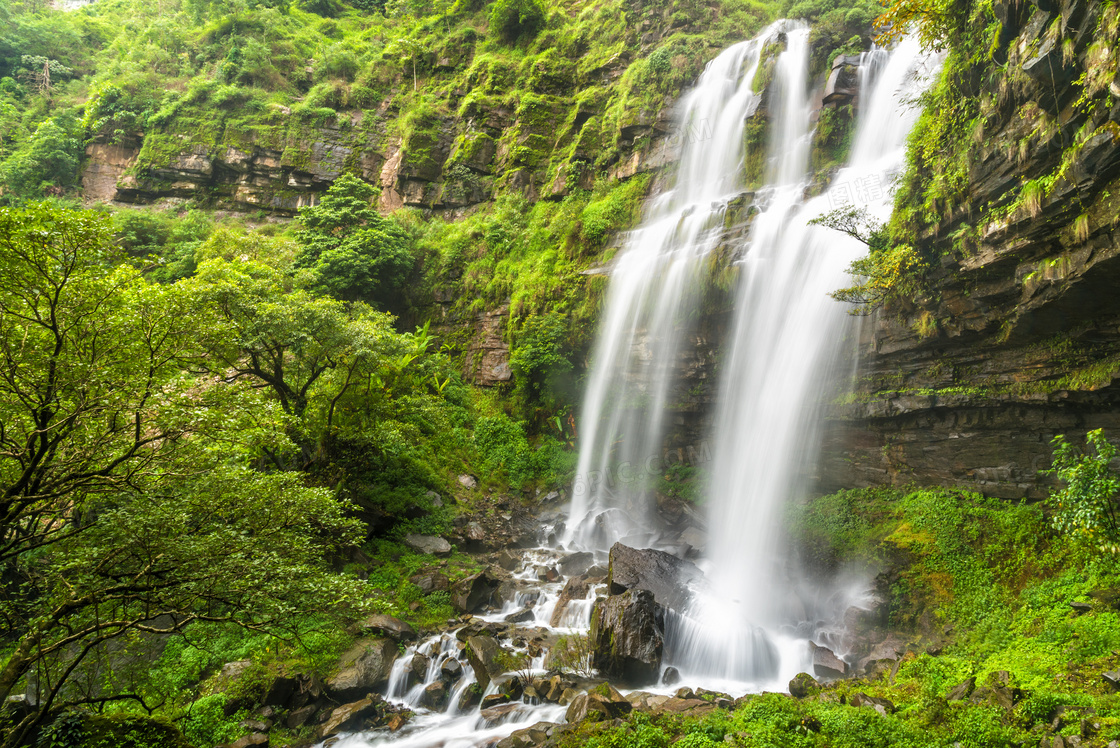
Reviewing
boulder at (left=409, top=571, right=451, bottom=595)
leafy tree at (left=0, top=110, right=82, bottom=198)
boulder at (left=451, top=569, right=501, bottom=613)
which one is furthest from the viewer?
leafy tree at (left=0, top=110, right=82, bottom=198)

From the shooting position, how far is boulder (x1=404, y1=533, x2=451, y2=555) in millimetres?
13422

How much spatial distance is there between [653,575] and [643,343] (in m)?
8.03

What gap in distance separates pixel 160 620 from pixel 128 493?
5.67 metres

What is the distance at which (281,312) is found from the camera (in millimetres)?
11234

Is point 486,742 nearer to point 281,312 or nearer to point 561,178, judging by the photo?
point 281,312

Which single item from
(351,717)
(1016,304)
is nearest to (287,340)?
(351,717)

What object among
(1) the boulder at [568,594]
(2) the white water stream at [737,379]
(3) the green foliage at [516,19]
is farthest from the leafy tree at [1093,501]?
(3) the green foliage at [516,19]

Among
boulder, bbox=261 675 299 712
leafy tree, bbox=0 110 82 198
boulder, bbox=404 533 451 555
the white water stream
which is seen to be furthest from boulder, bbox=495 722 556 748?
leafy tree, bbox=0 110 82 198

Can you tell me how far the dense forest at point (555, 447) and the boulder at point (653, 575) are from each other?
6.2 inches

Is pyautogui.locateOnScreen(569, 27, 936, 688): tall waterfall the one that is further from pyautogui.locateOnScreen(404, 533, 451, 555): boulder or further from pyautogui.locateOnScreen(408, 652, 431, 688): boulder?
pyautogui.locateOnScreen(408, 652, 431, 688): boulder

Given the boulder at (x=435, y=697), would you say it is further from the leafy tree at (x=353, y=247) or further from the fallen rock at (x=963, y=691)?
the leafy tree at (x=353, y=247)

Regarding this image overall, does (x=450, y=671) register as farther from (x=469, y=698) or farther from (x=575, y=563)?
(x=575, y=563)

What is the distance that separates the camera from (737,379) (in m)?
15.1

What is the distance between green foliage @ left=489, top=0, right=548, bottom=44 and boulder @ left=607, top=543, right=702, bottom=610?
100ft
